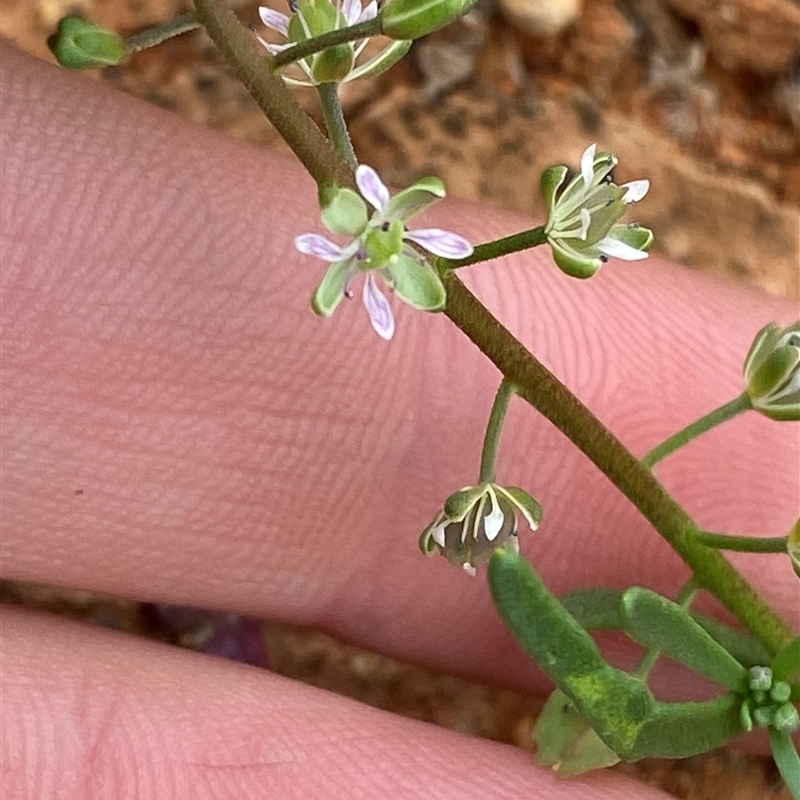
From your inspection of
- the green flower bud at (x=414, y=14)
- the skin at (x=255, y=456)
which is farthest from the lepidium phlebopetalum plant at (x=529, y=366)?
the skin at (x=255, y=456)

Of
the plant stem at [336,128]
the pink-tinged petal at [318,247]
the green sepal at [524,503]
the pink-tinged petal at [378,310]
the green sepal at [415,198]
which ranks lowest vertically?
the green sepal at [524,503]

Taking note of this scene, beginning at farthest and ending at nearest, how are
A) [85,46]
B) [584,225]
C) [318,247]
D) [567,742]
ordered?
[567,742] < [85,46] < [584,225] < [318,247]

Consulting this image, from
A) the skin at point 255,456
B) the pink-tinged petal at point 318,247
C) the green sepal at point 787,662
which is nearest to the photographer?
the pink-tinged petal at point 318,247

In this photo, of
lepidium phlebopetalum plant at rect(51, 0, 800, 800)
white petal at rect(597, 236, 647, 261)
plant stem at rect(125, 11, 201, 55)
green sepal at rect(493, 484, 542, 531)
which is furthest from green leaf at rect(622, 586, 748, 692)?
plant stem at rect(125, 11, 201, 55)

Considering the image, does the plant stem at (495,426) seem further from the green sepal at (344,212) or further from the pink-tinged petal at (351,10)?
the pink-tinged petal at (351,10)

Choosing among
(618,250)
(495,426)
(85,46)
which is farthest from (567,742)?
(85,46)

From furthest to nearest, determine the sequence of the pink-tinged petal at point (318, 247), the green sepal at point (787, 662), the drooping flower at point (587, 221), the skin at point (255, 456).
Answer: the skin at point (255, 456) → the green sepal at point (787, 662) → the drooping flower at point (587, 221) → the pink-tinged petal at point (318, 247)

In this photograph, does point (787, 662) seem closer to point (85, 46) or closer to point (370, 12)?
point (370, 12)
